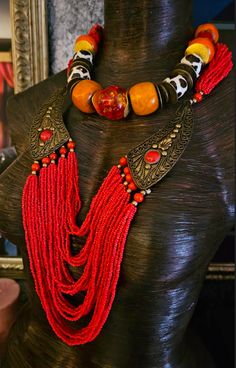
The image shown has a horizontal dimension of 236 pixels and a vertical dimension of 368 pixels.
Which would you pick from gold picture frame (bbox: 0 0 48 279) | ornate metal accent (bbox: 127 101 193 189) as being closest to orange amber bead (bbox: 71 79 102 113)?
ornate metal accent (bbox: 127 101 193 189)

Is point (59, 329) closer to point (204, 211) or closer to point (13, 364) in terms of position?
point (13, 364)

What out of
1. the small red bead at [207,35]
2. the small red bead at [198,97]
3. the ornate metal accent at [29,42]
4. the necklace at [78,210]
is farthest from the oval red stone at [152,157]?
the ornate metal accent at [29,42]

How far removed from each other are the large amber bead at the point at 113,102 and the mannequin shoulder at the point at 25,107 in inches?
6.0

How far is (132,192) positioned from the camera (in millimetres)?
589

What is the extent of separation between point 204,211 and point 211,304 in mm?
563

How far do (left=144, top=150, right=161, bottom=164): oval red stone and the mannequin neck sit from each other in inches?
5.5

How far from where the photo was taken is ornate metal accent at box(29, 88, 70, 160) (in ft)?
2.15

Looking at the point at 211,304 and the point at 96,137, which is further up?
the point at 96,137

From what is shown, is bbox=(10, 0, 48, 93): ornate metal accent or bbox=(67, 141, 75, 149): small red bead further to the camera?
bbox=(10, 0, 48, 93): ornate metal accent

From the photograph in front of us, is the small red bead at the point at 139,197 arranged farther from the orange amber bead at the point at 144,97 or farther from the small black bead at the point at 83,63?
the small black bead at the point at 83,63

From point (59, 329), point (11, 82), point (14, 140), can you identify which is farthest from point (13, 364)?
point (11, 82)

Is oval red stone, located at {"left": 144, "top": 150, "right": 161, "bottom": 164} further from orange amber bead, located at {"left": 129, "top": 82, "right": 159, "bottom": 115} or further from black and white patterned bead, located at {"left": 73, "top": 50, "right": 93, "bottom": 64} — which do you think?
black and white patterned bead, located at {"left": 73, "top": 50, "right": 93, "bottom": 64}

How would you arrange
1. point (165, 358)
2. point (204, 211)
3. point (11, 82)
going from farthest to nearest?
1. point (11, 82)
2. point (165, 358)
3. point (204, 211)

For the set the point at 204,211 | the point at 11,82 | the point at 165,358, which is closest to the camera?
the point at 204,211
